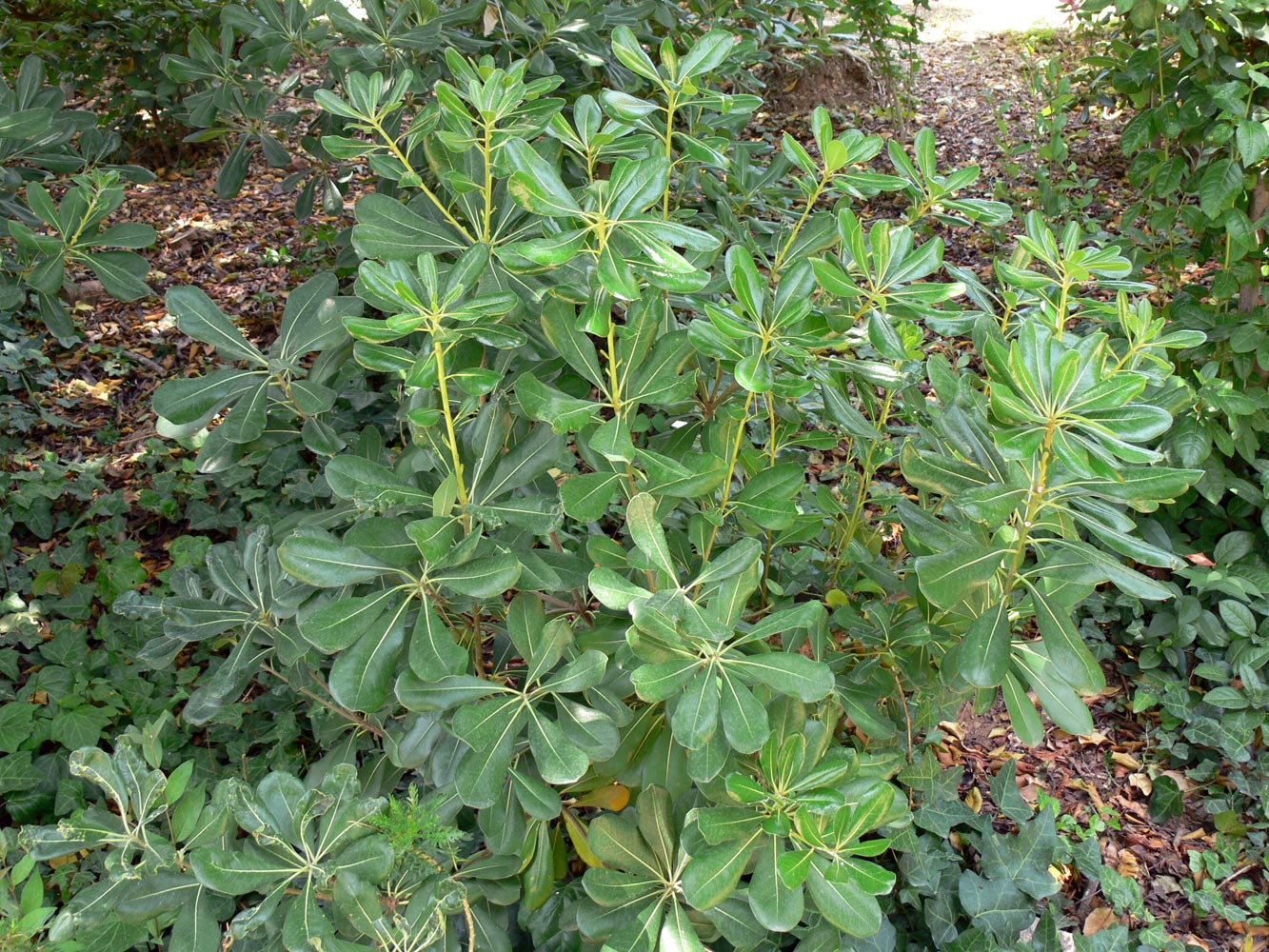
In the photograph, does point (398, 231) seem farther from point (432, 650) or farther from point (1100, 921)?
point (1100, 921)

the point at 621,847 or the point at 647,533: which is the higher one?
the point at 647,533

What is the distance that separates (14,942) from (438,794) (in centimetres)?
59

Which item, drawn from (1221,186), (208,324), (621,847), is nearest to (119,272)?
(208,324)

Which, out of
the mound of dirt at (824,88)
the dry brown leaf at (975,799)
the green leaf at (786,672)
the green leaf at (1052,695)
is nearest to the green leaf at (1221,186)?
the dry brown leaf at (975,799)

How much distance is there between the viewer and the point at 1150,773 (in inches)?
105

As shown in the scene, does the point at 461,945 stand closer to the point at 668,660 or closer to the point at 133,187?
the point at 668,660

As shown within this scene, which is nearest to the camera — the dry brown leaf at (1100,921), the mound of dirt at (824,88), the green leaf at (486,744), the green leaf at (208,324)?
the green leaf at (486,744)

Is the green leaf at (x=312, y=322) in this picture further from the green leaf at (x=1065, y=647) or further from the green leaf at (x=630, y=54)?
the green leaf at (x=1065, y=647)

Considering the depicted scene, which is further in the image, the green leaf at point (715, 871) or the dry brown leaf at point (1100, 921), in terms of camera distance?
the dry brown leaf at point (1100, 921)

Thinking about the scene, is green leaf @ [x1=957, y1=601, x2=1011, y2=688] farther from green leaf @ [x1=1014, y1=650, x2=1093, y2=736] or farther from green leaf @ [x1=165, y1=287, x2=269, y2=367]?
green leaf @ [x1=165, y1=287, x2=269, y2=367]

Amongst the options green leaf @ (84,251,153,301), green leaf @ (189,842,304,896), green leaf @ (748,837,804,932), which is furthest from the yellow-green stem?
green leaf @ (84,251,153,301)

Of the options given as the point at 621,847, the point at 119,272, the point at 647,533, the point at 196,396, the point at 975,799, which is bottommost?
the point at 975,799

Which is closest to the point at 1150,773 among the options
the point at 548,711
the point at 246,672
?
the point at 548,711

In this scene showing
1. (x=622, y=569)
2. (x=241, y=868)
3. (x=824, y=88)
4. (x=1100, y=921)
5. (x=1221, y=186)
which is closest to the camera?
(x=241, y=868)
